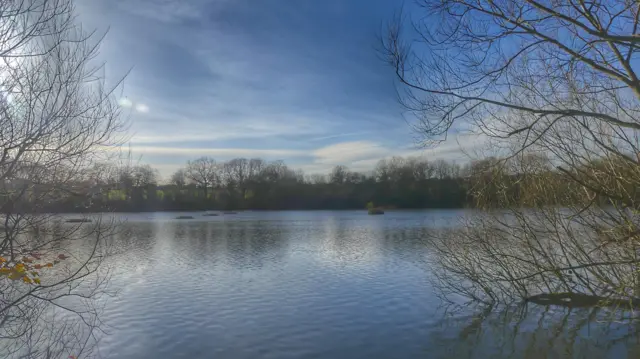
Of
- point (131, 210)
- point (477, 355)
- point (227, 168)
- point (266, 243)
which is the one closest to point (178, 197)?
point (131, 210)

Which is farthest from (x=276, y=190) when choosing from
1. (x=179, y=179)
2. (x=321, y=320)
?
(x=321, y=320)

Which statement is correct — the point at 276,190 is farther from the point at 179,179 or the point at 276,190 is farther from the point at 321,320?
the point at 321,320

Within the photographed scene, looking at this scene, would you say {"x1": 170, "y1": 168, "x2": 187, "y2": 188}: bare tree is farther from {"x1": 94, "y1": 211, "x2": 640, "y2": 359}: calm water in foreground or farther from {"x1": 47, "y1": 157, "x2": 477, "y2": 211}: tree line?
{"x1": 94, "y1": 211, "x2": 640, "y2": 359}: calm water in foreground

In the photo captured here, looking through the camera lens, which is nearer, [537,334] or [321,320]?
[537,334]

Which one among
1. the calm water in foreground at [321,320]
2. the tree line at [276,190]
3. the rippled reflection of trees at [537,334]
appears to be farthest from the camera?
the tree line at [276,190]

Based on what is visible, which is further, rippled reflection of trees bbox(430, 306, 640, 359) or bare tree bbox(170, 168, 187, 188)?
bare tree bbox(170, 168, 187, 188)

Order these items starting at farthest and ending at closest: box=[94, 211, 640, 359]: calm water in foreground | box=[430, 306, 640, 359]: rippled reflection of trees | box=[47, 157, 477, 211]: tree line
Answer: box=[47, 157, 477, 211]: tree line, box=[94, 211, 640, 359]: calm water in foreground, box=[430, 306, 640, 359]: rippled reflection of trees

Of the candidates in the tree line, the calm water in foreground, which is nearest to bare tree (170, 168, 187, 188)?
the tree line

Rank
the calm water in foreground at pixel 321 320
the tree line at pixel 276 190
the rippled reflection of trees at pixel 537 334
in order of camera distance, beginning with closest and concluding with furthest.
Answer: the rippled reflection of trees at pixel 537 334, the calm water in foreground at pixel 321 320, the tree line at pixel 276 190

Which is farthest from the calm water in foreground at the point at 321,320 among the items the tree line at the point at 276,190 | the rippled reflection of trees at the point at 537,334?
the tree line at the point at 276,190

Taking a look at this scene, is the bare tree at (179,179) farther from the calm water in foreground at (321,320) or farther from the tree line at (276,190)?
the calm water in foreground at (321,320)

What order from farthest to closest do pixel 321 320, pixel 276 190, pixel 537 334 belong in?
pixel 276 190
pixel 321 320
pixel 537 334

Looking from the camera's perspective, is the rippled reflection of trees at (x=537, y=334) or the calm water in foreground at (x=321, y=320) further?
the calm water in foreground at (x=321, y=320)

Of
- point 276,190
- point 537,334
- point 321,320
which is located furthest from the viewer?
point 276,190
